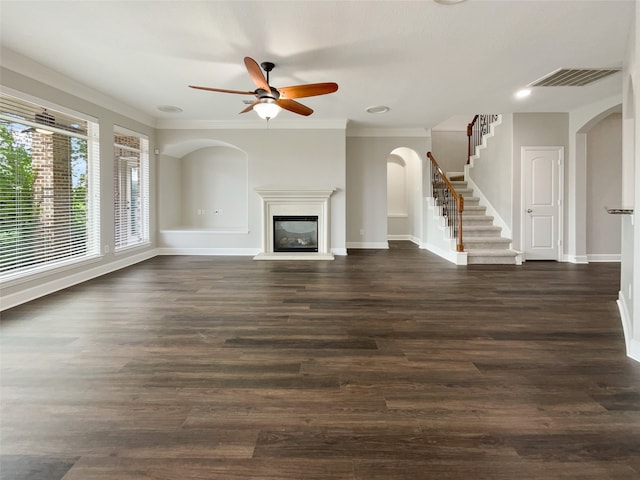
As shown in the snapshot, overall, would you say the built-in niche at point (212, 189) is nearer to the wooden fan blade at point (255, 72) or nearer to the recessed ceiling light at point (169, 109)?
the recessed ceiling light at point (169, 109)

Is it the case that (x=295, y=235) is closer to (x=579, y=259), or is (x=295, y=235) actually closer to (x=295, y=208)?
(x=295, y=208)

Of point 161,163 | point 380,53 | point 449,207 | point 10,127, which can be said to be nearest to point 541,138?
point 449,207

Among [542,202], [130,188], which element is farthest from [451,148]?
[130,188]

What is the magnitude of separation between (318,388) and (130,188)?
19.7 feet

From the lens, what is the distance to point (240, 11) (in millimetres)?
3047

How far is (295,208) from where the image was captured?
7289 mm

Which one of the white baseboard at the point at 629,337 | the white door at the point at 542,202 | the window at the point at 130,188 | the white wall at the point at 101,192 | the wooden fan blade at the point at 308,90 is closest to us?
the white baseboard at the point at 629,337

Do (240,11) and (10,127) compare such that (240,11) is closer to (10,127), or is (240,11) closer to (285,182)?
(10,127)

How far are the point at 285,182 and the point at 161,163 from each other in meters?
2.71

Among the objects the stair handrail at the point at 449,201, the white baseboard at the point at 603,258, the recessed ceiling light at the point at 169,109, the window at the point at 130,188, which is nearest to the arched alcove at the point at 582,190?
the white baseboard at the point at 603,258

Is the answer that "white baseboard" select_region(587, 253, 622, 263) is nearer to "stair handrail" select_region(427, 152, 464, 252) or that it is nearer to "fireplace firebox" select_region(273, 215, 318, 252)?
"stair handrail" select_region(427, 152, 464, 252)

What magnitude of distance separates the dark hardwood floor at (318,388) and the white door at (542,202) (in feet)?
8.82

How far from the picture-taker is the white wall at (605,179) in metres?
6.39

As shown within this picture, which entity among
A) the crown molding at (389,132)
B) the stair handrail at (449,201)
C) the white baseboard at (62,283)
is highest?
the crown molding at (389,132)
